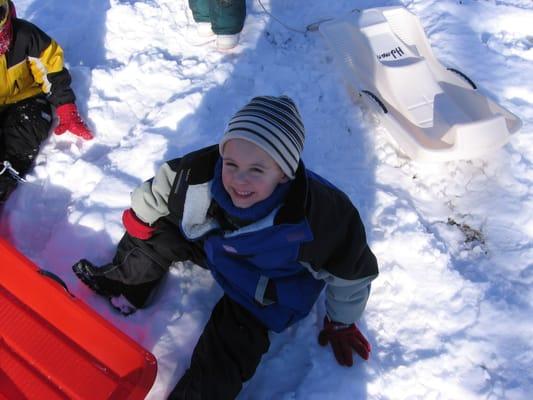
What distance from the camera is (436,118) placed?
260cm

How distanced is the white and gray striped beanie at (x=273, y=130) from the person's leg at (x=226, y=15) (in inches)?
54.6

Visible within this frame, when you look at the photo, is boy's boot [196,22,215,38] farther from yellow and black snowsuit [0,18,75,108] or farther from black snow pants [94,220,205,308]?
black snow pants [94,220,205,308]

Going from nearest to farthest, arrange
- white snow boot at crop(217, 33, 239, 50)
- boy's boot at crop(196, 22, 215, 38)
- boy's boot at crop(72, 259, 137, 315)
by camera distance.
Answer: boy's boot at crop(72, 259, 137, 315)
white snow boot at crop(217, 33, 239, 50)
boy's boot at crop(196, 22, 215, 38)

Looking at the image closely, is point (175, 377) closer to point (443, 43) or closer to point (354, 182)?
point (354, 182)

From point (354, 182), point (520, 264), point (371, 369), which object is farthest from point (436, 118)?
point (371, 369)

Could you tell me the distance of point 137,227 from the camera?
1.75 meters

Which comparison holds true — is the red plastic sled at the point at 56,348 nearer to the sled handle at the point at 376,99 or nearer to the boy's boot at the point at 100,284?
the boy's boot at the point at 100,284

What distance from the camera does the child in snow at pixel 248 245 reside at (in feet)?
4.80

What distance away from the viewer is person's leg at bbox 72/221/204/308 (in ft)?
5.96

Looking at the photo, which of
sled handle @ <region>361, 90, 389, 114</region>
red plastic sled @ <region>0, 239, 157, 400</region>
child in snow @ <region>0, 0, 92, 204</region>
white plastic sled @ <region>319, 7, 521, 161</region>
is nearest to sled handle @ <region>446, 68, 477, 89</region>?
white plastic sled @ <region>319, 7, 521, 161</region>

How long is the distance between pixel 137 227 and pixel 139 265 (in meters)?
0.17

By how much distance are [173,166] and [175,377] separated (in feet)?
2.37

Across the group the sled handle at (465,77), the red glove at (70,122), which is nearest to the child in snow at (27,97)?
the red glove at (70,122)

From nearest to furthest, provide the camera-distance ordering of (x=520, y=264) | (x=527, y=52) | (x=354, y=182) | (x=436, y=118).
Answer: (x=520, y=264), (x=354, y=182), (x=436, y=118), (x=527, y=52)
